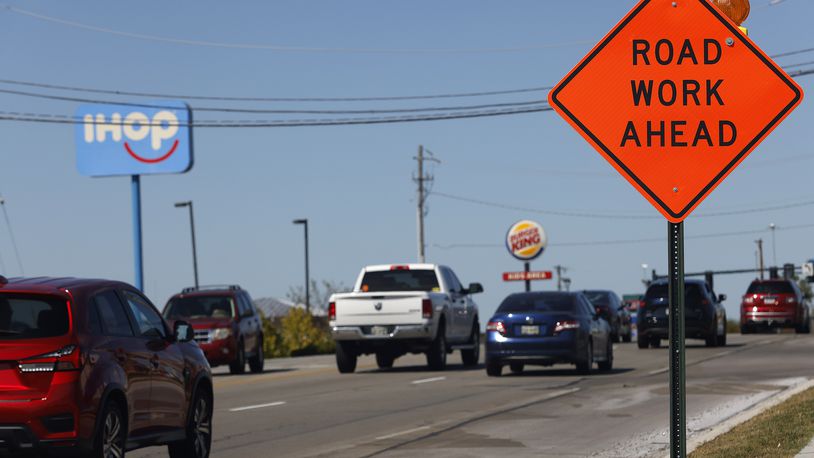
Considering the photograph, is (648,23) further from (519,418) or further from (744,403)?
(744,403)

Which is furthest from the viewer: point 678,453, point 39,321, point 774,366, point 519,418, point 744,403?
point 774,366

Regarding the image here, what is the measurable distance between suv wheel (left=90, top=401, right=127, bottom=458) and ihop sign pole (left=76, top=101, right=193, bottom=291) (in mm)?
40482

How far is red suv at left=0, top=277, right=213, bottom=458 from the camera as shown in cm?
978

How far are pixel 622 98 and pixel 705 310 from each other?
97.4 feet

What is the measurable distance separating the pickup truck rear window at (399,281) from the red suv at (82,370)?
16.8 metres

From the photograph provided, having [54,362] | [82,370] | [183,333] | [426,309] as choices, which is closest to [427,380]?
[426,309]

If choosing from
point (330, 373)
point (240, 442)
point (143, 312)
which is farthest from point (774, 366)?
point (143, 312)

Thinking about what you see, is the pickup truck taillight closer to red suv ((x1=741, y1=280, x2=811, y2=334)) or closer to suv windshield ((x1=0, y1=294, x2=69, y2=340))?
suv windshield ((x1=0, y1=294, x2=69, y2=340))

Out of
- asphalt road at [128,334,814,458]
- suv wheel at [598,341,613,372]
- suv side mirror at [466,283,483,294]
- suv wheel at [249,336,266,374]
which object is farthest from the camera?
suv wheel at [249,336,266,374]

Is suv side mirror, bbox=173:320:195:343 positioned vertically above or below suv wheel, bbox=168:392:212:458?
above

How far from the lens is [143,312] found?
1179cm

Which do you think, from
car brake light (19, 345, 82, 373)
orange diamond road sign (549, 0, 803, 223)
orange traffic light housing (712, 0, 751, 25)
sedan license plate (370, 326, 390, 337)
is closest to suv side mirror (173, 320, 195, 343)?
car brake light (19, 345, 82, 373)

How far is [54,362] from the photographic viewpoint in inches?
388

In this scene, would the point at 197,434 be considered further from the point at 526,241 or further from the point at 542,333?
the point at 526,241
